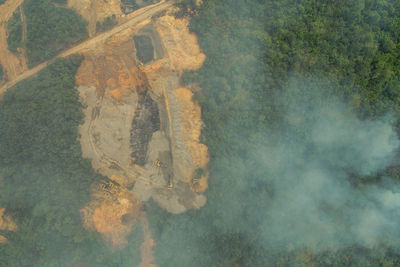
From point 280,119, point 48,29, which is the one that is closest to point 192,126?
point 280,119

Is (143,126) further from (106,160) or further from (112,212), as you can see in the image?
(112,212)

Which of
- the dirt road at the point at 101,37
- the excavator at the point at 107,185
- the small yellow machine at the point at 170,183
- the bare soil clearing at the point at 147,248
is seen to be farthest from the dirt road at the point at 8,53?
the bare soil clearing at the point at 147,248

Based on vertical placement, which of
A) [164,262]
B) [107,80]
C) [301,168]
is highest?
[107,80]

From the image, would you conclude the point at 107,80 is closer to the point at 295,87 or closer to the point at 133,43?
the point at 133,43

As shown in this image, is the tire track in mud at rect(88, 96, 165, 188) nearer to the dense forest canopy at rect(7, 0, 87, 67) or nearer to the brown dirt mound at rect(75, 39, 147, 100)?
the brown dirt mound at rect(75, 39, 147, 100)

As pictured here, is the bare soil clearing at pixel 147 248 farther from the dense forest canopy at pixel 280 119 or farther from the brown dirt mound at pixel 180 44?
the brown dirt mound at pixel 180 44

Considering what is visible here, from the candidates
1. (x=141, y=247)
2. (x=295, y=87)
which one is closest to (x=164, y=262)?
(x=141, y=247)
